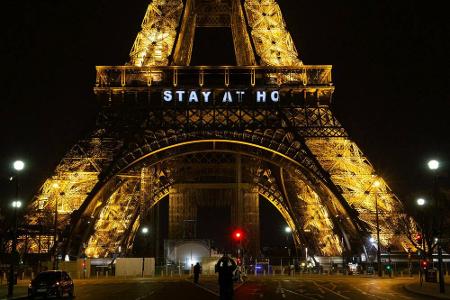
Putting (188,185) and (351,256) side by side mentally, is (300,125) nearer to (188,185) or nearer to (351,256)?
(351,256)

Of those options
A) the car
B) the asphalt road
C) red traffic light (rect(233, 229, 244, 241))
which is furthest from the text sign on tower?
the car

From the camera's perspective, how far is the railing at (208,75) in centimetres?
5162

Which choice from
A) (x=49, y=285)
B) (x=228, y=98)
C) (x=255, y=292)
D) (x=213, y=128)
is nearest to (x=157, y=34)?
(x=228, y=98)

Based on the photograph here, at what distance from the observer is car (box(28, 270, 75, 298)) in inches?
1039

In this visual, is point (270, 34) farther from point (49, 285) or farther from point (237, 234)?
point (49, 285)

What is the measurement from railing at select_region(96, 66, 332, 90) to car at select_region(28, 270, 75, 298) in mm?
25906

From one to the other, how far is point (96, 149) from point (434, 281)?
88.5 feet

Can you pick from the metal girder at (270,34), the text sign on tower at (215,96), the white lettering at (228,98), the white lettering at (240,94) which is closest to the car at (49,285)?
the text sign on tower at (215,96)

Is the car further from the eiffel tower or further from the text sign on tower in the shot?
the text sign on tower

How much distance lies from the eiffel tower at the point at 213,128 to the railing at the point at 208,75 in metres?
0.09

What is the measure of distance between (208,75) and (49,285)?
98.4 ft

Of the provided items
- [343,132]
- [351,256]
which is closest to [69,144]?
[343,132]

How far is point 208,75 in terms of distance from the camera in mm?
53438

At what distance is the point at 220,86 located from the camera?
171 ft
